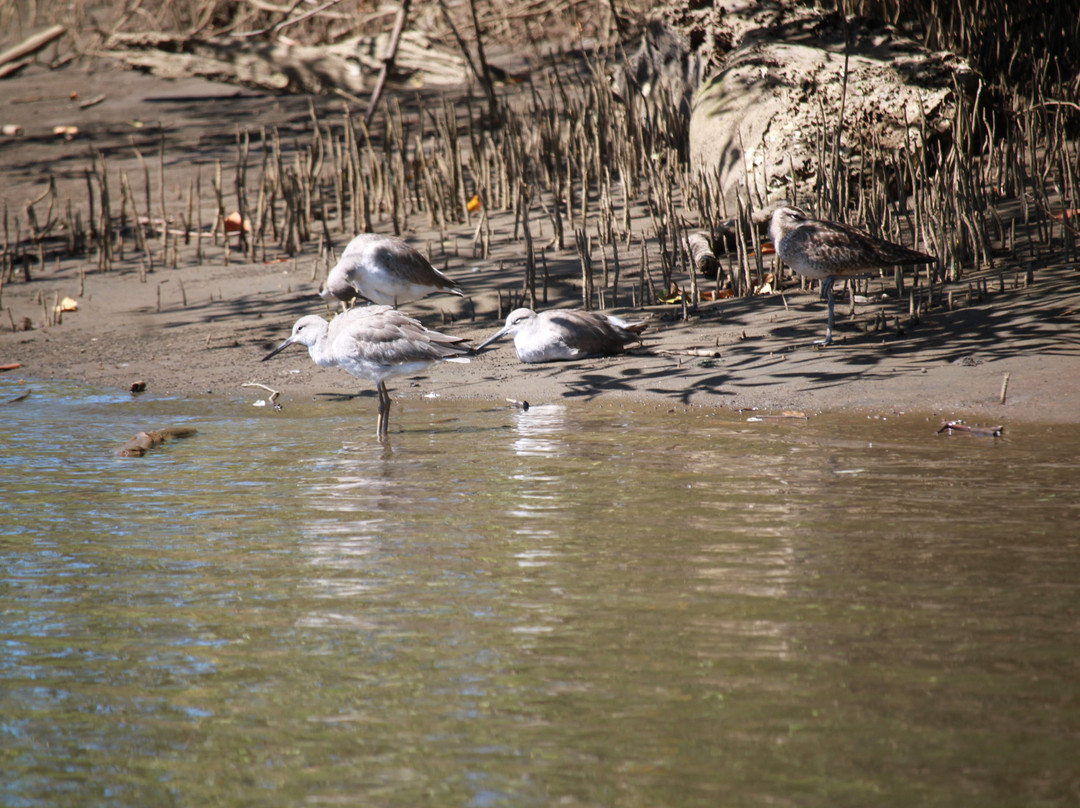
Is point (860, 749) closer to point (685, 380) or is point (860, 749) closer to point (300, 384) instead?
point (685, 380)

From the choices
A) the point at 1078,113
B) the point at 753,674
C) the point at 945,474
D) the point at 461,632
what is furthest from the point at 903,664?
the point at 1078,113

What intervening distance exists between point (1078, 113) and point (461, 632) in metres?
9.91

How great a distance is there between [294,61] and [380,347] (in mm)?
11430

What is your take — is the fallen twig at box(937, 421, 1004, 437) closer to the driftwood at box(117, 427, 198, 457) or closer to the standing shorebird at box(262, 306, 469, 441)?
the standing shorebird at box(262, 306, 469, 441)

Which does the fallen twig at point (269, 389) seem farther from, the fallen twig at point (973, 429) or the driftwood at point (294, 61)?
the driftwood at point (294, 61)

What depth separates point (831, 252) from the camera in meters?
8.05

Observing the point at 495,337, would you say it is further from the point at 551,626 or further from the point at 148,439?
the point at 551,626

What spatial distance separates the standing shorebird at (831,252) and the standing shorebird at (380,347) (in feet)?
8.11

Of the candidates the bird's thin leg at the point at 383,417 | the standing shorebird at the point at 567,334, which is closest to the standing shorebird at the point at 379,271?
the standing shorebird at the point at 567,334

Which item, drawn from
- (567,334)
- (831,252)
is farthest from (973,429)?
(567,334)

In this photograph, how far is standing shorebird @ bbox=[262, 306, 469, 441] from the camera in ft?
23.8

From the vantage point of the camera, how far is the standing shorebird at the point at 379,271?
366 inches

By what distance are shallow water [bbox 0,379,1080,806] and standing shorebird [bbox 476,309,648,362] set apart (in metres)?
2.21

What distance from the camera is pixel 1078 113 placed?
11211 millimetres
